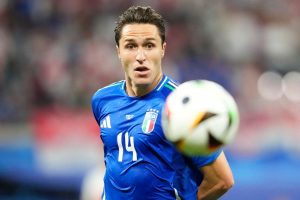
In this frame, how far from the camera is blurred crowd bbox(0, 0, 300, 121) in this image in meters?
12.2

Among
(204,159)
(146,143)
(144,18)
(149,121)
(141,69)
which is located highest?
(144,18)

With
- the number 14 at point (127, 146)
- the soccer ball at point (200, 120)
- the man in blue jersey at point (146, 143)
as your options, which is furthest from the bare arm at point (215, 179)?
the number 14 at point (127, 146)

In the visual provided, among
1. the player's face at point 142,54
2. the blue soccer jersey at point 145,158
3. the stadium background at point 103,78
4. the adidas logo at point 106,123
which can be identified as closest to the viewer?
the blue soccer jersey at point 145,158

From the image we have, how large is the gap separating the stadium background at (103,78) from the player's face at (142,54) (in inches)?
153

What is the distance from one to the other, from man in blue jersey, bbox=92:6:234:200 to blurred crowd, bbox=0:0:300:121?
6.32m

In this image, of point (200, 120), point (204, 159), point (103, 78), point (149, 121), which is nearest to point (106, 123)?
point (149, 121)

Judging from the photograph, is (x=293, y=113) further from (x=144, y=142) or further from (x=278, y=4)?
A: (x=144, y=142)

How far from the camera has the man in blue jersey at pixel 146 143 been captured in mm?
5160

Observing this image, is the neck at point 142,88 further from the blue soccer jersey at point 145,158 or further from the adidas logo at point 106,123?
the adidas logo at point 106,123

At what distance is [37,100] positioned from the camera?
Result: 471 inches

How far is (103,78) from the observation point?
40.6 feet

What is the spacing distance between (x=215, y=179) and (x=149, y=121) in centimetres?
59

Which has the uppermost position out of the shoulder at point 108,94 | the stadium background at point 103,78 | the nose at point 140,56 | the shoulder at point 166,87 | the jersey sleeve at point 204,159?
the stadium background at point 103,78

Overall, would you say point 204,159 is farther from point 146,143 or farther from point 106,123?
point 106,123
